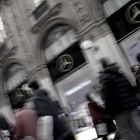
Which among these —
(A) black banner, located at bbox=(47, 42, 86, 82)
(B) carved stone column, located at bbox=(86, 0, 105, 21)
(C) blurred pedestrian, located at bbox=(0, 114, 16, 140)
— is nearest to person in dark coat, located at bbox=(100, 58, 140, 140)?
(C) blurred pedestrian, located at bbox=(0, 114, 16, 140)

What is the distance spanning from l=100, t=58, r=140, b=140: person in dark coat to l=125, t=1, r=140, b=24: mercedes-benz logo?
6.32 metres

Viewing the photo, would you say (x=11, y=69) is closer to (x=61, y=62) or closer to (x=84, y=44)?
(x=61, y=62)

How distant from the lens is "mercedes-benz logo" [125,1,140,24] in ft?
39.0

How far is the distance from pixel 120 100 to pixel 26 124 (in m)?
1.55

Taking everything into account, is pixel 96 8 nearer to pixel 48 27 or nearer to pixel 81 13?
pixel 81 13

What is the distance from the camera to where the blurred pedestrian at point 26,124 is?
5.52 meters

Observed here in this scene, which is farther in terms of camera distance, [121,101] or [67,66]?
[67,66]

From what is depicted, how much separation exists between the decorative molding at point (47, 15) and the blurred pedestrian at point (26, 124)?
937 centimetres

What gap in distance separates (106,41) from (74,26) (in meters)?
1.80

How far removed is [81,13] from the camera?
531 inches

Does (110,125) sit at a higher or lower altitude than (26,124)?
lower

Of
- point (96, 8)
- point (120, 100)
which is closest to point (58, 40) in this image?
point (96, 8)

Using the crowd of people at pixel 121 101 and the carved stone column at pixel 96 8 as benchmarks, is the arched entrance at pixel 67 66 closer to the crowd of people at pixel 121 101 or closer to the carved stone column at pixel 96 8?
the carved stone column at pixel 96 8

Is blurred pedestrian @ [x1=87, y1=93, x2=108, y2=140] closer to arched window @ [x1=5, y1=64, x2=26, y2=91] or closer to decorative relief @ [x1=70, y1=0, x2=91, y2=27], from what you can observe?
decorative relief @ [x1=70, y1=0, x2=91, y2=27]
